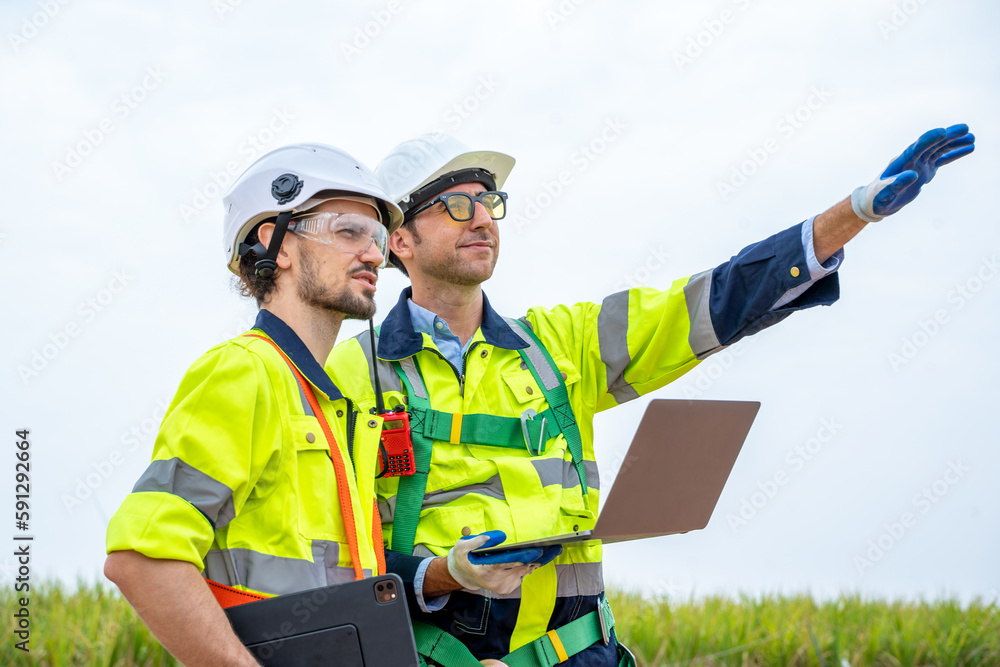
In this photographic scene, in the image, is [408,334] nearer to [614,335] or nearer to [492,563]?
→ [614,335]

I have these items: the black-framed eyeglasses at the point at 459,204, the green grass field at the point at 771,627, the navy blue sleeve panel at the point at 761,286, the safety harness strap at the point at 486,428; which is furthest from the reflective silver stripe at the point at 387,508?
the green grass field at the point at 771,627

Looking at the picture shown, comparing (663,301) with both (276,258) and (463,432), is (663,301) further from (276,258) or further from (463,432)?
(276,258)

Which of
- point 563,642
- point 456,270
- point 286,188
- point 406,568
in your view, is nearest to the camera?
point 286,188

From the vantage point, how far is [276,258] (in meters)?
3.01

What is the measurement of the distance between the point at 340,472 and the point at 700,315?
177 cm

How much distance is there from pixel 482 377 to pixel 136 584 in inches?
69.9

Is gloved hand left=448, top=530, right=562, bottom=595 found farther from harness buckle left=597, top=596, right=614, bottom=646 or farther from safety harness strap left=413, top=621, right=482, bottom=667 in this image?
harness buckle left=597, top=596, right=614, bottom=646

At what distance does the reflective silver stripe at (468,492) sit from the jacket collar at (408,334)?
24.4 inches

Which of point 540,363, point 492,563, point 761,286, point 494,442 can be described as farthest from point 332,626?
point 761,286

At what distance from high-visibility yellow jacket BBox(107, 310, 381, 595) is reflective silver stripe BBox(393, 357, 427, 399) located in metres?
0.82

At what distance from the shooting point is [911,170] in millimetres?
3191

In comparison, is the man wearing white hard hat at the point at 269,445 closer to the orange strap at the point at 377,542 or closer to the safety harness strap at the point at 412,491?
the orange strap at the point at 377,542

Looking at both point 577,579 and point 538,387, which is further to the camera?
point 538,387

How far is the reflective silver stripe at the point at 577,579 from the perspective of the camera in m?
3.51
